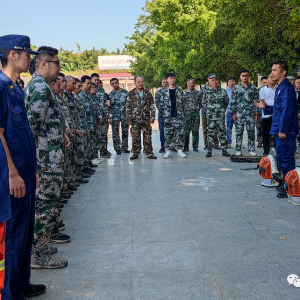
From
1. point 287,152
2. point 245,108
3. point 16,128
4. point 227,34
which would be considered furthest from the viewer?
point 227,34

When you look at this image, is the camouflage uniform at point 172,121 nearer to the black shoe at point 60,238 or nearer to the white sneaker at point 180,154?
the white sneaker at point 180,154

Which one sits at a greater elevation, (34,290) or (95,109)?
(95,109)

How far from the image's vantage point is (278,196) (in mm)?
6469

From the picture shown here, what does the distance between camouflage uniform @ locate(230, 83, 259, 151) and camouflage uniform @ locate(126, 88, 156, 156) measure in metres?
2.07

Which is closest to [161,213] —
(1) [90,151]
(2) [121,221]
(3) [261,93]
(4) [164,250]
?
(2) [121,221]

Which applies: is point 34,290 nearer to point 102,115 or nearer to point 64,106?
point 64,106

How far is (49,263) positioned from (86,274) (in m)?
0.43

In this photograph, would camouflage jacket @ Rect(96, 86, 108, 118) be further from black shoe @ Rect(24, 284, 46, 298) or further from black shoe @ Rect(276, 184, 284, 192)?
black shoe @ Rect(24, 284, 46, 298)

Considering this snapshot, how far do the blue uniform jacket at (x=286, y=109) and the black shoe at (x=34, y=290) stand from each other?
4.25 meters

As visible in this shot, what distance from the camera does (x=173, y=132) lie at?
11.2 m

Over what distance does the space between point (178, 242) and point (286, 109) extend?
9.57 ft

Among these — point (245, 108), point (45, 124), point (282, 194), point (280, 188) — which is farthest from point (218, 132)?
point (45, 124)

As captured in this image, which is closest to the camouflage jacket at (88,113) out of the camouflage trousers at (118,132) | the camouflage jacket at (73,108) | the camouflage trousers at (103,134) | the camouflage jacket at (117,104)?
the camouflage trousers at (103,134)

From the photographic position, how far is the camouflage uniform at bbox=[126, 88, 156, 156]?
1066 cm
